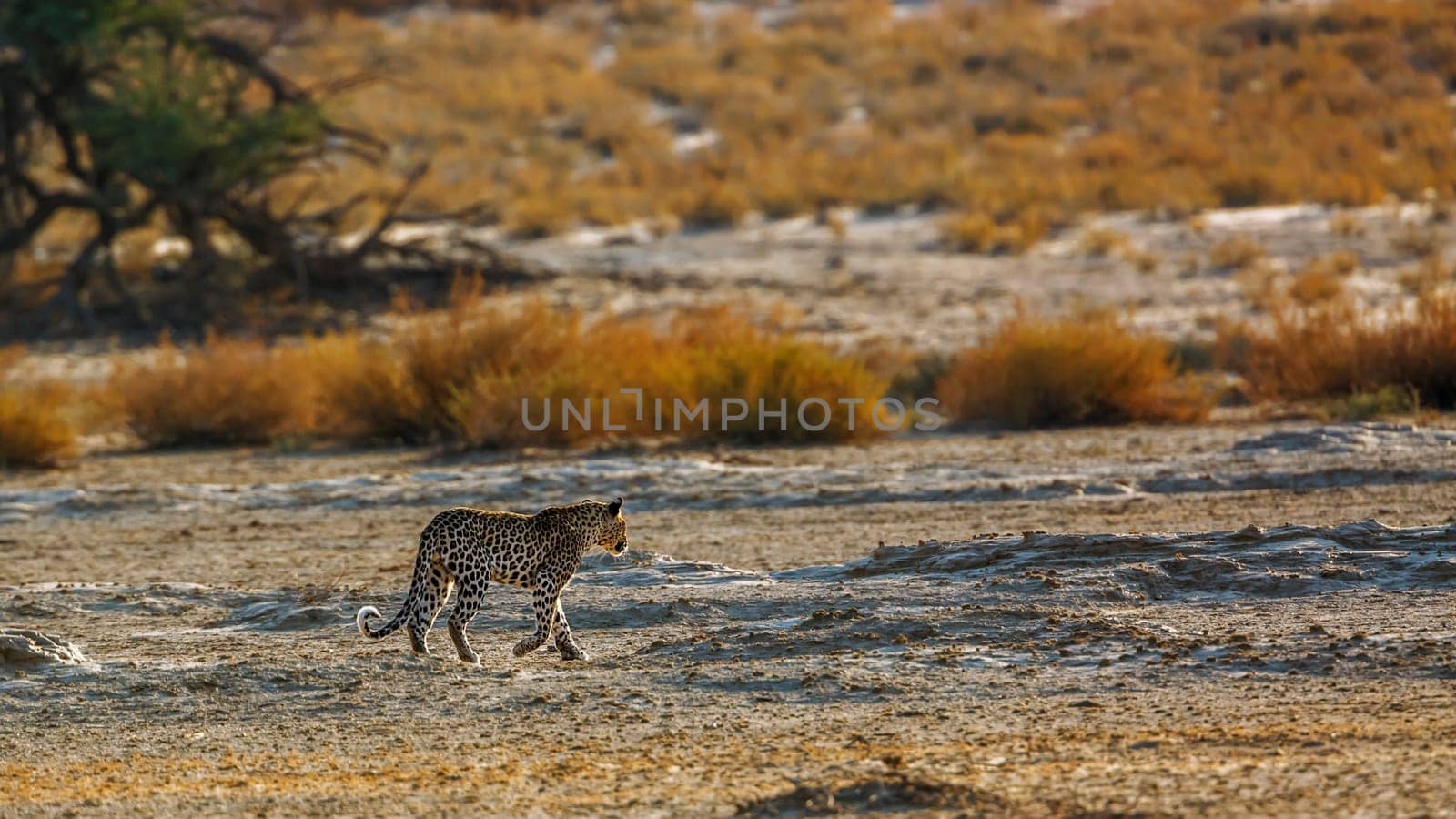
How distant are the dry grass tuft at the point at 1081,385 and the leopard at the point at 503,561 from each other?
8.35m

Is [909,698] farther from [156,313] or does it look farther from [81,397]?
[156,313]

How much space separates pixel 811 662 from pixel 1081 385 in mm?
8353

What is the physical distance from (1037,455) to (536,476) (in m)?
3.37

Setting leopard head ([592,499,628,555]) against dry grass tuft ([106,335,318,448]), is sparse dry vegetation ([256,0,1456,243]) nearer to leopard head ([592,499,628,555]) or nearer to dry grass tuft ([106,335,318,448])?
dry grass tuft ([106,335,318,448])

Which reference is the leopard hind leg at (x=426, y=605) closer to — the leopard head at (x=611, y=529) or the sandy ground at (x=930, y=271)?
the leopard head at (x=611, y=529)

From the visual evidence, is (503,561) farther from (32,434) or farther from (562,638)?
(32,434)

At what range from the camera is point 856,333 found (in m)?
19.7

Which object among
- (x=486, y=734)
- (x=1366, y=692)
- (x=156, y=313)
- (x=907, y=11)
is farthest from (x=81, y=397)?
(x=907, y=11)

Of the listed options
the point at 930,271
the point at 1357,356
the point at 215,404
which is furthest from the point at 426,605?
the point at 930,271

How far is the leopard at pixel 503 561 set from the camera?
23.1 feet

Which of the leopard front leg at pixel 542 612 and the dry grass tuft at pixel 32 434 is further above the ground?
the dry grass tuft at pixel 32 434

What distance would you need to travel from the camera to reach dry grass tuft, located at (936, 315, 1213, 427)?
49.8ft

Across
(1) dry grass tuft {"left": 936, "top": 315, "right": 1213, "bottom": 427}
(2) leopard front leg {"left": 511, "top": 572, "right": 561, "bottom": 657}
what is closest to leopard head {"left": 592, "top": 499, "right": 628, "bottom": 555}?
(2) leopard front leg {"left": 511, "top": 572, "right": 561, "bottom": 657}

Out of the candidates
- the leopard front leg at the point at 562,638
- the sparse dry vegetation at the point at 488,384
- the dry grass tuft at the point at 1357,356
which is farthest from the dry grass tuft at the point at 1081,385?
the leopard front leg at the point at 562,638
